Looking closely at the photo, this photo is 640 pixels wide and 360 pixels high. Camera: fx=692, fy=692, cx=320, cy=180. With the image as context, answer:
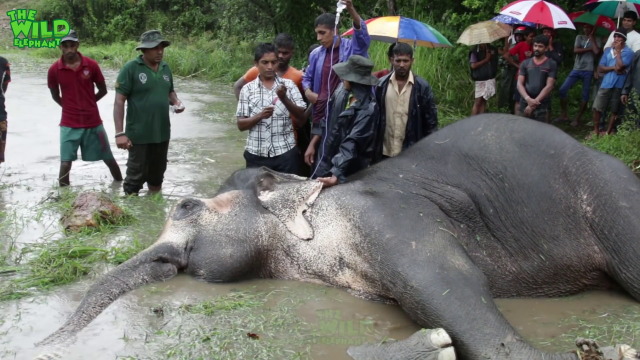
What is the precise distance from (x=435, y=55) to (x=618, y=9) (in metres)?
3.02

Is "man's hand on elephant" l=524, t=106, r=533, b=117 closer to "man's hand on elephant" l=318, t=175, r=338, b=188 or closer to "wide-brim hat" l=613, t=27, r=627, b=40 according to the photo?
"wide-brim hat" l=613, t=27, r=627, b=40

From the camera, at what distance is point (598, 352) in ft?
10.3

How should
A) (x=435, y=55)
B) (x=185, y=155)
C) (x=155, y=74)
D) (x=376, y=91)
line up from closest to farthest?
(x=376, y=91) → (x=155, y=74) → (x=185, y=155) → (x=435, y=55)

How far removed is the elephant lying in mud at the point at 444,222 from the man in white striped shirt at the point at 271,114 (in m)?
1.20

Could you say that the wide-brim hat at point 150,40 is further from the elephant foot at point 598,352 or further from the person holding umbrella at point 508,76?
the person holding umbrella at point 508,76

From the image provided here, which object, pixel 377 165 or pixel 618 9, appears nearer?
pixel 377 165

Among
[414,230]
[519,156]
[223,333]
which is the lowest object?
[223,333]

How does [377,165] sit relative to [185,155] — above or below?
above

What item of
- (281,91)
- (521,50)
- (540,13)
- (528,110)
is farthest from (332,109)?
(521,50)

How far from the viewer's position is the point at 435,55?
11523 mm

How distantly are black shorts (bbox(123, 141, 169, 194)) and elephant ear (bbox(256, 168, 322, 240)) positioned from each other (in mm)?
2392

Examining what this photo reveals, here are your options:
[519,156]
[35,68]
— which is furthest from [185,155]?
[35,68]

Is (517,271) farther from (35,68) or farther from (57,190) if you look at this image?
(35,68)

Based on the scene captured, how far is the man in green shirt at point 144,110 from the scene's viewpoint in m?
6.33
